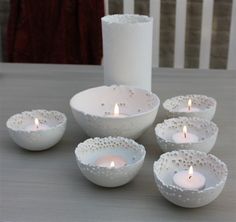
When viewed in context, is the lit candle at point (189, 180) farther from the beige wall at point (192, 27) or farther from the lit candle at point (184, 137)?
the beige wall at point (192, 27)

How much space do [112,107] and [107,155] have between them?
0.20 metres

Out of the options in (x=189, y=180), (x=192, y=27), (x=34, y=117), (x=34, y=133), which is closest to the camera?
(x=189, y=180)

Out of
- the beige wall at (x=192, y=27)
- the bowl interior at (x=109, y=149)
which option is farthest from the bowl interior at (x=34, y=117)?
the beige wall at (x=192, y=27)

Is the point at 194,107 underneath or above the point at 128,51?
underneath

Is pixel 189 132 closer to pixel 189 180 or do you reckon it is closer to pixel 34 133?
pixel 189 180

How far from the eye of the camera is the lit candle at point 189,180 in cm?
64

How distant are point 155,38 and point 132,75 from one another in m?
1.03

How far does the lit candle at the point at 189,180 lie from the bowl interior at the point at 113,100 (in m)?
0.25

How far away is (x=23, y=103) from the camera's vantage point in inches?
40.1

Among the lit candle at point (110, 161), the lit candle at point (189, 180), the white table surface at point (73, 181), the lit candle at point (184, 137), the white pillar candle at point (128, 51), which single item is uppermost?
the white pillar candle at point (128, 51)

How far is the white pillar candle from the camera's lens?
35.3 inches

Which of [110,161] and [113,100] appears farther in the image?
[113,100]

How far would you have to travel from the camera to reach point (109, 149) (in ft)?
2.50

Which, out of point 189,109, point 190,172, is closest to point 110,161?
point 190,172
